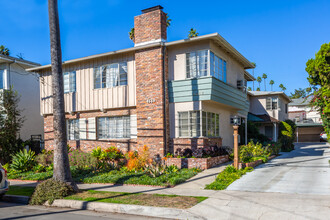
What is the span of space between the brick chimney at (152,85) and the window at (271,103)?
16.4m

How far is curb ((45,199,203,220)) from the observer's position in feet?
22.9

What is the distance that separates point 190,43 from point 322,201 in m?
9.12

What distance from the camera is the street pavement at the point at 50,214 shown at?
727cm

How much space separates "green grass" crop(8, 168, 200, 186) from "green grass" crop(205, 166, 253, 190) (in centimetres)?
131

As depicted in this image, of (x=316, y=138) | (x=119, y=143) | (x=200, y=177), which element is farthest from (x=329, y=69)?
(x=316, y=138)

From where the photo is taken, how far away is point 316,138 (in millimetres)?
39406

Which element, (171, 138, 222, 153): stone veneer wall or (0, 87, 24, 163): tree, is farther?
(0, 87, 24, 163): tree

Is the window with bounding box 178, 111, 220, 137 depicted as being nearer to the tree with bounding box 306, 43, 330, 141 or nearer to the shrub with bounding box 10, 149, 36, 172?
the tree with bounding box 306, 43, 330, 141

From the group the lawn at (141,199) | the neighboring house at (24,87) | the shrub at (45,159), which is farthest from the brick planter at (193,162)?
the neighboring house at (24,87)

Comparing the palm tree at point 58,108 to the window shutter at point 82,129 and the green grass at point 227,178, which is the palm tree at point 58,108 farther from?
the window shutter at point 82,129

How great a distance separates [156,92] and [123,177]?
14.3ft

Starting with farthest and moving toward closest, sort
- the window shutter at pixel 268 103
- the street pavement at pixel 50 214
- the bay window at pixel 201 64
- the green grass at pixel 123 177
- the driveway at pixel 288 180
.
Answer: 1. the window shutter at pixel 268 103
2. the bay window at pixel 201 64
3. the green grass at pixel 123 177
4. the driveway at pixel 288 180
5. the street pavement at pixel 50 214

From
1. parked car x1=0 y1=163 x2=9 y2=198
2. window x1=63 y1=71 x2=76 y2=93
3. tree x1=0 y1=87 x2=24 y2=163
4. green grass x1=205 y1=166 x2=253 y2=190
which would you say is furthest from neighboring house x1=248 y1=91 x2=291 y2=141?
parked car x1=0 y1=163 x2=9 y2=198

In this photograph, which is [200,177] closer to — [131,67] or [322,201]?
[322,201]
